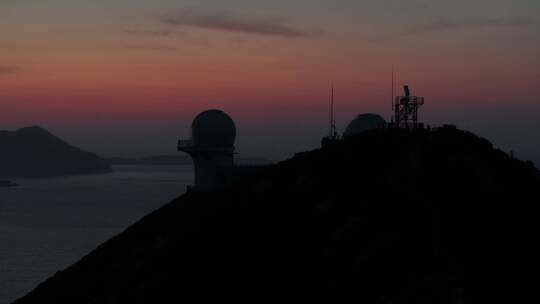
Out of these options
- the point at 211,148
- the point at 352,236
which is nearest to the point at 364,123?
the point at 211,148

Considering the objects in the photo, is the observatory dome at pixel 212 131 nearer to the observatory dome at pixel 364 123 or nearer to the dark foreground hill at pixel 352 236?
the dark foreground hill at pixel 352 236

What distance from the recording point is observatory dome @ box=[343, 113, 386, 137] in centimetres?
6562

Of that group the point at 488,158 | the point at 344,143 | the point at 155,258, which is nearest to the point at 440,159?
the point at 488,158

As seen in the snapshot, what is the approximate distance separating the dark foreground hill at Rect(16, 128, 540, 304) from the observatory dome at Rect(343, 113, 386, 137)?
12414mm

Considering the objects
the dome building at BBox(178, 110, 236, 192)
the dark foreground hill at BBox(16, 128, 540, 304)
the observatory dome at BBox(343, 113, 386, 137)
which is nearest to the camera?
the dark foreground hill at BBox(16, 128, 540, 304)

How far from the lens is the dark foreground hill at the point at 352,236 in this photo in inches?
1287

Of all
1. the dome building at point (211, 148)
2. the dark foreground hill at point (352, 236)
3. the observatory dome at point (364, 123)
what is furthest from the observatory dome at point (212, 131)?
the observatory dome at point (364, 123)

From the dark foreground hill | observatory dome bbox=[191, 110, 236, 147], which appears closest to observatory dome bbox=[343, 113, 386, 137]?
observatory dome bbox=[191, 110, 236, 147]

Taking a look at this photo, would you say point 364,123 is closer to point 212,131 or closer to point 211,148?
point 212,131

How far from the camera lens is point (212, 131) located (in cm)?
6556

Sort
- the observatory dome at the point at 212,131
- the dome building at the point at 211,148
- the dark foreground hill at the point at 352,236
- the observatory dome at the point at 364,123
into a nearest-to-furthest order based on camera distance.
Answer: the dark foreground hill at the point at 352,236, the dome building at the point at 211,148, the observatory dome at the point at 212,131, the observatory dome at the point at 364,123

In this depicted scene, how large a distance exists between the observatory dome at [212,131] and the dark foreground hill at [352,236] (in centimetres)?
1024

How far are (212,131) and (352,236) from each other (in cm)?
3075

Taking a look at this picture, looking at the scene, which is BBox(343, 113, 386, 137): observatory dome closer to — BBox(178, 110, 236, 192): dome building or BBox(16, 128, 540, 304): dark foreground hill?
BBox(178, 110, 236, 192): dome building
